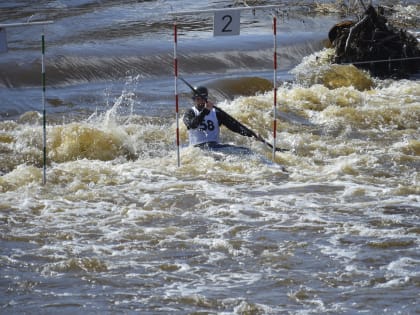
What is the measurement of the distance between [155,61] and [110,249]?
10.5 meters

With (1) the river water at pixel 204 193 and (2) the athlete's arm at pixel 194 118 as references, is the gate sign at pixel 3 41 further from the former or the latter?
(2) the athlete's arm at pixel 194 118

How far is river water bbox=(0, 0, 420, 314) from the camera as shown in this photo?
6.67 meters

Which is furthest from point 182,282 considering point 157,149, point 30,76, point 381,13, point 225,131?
point 381,13

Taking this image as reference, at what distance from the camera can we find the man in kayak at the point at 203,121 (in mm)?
10594

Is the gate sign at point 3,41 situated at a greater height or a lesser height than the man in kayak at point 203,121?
greater

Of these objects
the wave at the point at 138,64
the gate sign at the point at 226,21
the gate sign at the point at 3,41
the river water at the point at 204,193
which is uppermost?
the gate sign at the point at 226,21

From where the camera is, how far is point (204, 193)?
366 inches

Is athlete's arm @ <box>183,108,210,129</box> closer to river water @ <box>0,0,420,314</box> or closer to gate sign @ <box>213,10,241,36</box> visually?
river water @ <box>0,0,420,314</box>

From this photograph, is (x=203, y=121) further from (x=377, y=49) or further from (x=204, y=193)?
(x=377, y=49)

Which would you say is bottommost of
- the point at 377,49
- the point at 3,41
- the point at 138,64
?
the point at 138,64

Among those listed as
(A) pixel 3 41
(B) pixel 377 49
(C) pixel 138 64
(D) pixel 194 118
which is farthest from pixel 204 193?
(B) pixel 377 49

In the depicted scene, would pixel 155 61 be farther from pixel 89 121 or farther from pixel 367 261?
pixel 367 261

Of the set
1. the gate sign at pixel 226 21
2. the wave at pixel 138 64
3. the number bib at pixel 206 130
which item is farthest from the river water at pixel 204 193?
the gate sign at pixel 226 21

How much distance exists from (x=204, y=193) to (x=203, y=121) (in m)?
1.59
